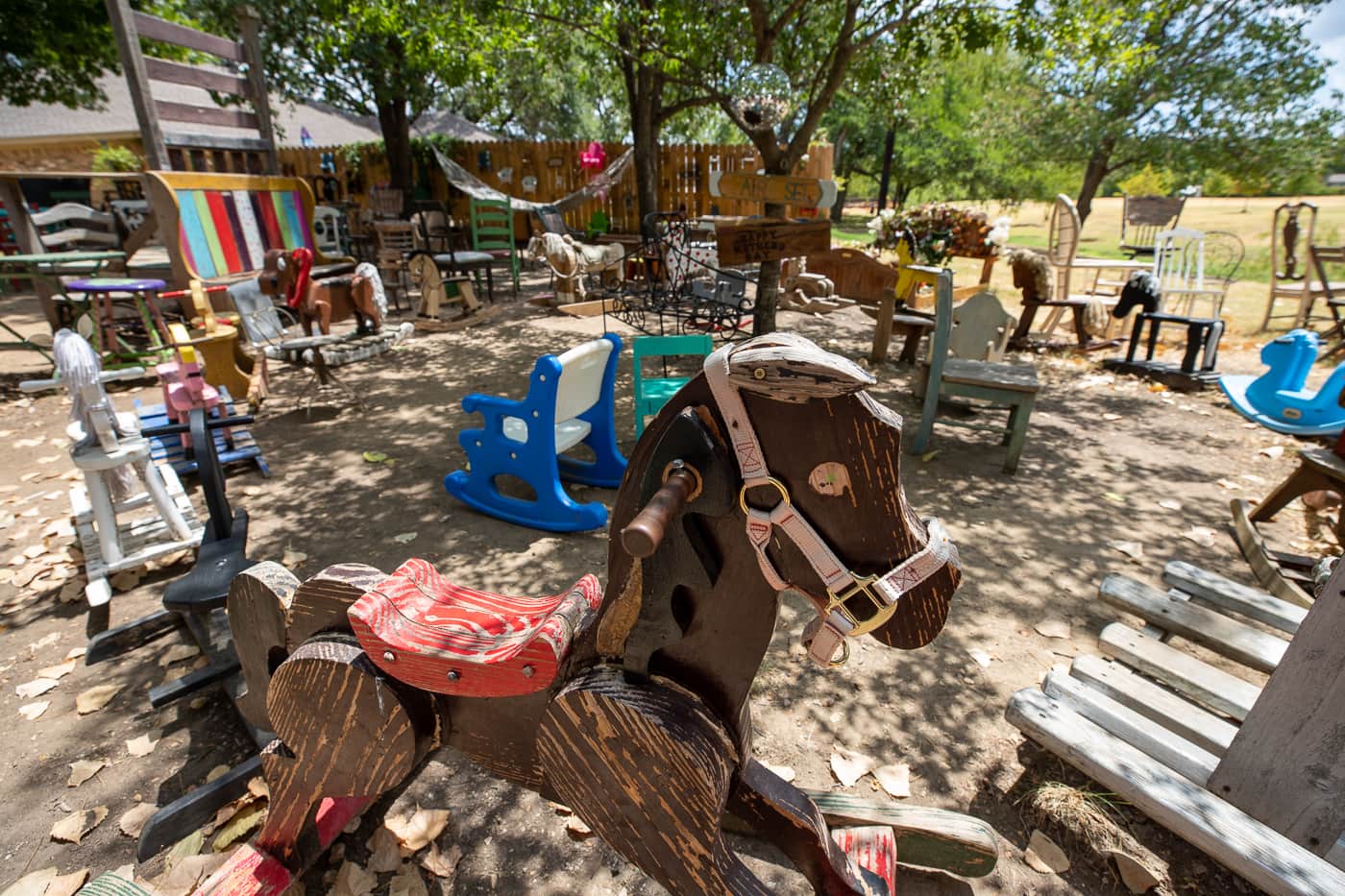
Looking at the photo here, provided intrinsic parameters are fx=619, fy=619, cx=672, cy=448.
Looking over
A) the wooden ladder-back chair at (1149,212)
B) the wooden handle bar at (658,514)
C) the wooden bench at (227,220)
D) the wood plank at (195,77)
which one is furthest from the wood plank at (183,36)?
the wooden ladder-back chair at (1149,212)

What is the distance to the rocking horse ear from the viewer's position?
0.83 m

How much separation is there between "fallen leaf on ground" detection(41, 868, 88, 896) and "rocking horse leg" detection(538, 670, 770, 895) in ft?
5.34

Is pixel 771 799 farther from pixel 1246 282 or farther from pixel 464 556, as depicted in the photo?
pixel 1246 282

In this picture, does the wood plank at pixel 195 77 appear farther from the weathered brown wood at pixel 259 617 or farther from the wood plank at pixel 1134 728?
the wood plank at pixel 1134 728

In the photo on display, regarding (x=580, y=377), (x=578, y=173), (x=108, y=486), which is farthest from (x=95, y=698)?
(x=578, y=173)

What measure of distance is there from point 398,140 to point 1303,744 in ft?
54.9

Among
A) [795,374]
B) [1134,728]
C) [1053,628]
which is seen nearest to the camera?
[795,374]

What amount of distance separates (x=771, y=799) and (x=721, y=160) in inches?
633

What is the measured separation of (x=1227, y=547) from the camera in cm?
350

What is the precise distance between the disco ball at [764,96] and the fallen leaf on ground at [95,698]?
5820 mm

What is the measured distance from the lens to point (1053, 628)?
9.38 feet

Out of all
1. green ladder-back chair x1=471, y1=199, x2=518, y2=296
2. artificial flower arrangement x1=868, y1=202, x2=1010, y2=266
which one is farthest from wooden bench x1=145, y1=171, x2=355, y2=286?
artificial flower arrangement x1=868, y1=202, x2=1010, y2=266

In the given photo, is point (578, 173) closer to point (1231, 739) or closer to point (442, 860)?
point (442, 860)

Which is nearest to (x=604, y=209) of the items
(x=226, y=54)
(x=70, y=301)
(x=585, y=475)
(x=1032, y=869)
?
(x=226, y=54)
